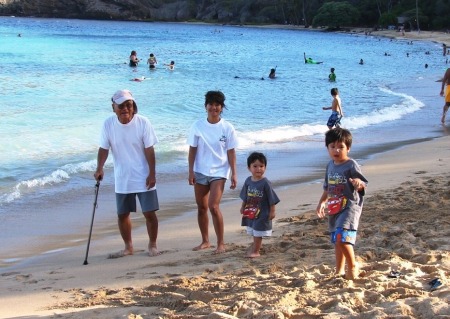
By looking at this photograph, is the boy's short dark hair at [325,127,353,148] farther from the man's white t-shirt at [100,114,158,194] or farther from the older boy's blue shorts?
the man's white t-shirt at [100,114,158,194]

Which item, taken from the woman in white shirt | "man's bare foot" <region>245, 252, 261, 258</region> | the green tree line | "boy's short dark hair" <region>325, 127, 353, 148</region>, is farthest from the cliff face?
"boy's short dark hair" <region>325, 127, 353, 148</region>

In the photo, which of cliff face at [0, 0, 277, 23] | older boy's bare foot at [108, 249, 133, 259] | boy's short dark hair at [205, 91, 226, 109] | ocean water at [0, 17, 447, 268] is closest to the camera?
boy's short dark hair at [205, 91, 226, 109]

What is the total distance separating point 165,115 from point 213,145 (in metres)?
14.4

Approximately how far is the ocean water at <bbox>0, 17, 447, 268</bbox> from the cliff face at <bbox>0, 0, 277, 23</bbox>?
392ft

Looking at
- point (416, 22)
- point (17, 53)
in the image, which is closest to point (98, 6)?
point (416, 22)

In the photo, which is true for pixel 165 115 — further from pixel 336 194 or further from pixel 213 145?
pixel 336 194

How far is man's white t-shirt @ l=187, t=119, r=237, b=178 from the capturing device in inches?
272

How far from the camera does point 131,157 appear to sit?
692cm

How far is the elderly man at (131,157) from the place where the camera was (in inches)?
270

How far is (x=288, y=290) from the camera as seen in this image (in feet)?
17.0

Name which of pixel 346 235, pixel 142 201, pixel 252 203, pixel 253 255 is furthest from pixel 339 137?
pixel 142 201

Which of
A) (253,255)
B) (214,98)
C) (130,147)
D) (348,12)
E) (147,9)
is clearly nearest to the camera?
(253,255)

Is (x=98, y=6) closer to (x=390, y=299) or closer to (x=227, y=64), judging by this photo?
(x=227, y=64)

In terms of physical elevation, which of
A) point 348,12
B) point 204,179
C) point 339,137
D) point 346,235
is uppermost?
point 348,12
